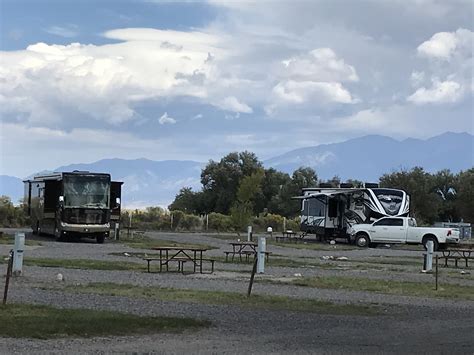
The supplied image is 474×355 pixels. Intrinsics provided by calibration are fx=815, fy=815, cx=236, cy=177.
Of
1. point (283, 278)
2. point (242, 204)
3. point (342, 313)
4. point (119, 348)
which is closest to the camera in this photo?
point (119, 348)

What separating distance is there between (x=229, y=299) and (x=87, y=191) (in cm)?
2080

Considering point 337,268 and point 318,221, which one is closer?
point 337,268

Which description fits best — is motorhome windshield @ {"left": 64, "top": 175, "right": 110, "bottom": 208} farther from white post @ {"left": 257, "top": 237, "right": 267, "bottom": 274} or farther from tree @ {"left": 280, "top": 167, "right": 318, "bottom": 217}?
tree @ {"left": 280, "top": 167, "right": 318, "bottom": 217}

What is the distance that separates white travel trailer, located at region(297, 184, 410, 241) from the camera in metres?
40.3

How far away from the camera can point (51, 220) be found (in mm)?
36250

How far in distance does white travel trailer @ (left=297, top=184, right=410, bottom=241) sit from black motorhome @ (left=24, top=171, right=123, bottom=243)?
39.9 ft

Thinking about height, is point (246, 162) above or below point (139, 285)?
above

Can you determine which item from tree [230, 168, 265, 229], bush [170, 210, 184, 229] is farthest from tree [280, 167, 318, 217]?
bush [170, 210, 184, 229]

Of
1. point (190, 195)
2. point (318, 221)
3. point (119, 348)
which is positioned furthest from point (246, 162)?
point (119, 348)

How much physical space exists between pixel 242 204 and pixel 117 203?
18717 mm

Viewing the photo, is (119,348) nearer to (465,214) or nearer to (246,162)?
(465,214)

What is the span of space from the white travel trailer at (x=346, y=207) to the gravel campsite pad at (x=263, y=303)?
13926 millimetres

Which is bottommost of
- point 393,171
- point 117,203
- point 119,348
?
point 119,348

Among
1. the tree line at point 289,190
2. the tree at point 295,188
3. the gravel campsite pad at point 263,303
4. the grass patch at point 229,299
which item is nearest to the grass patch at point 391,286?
the gravel campsite pad at point 263,303
